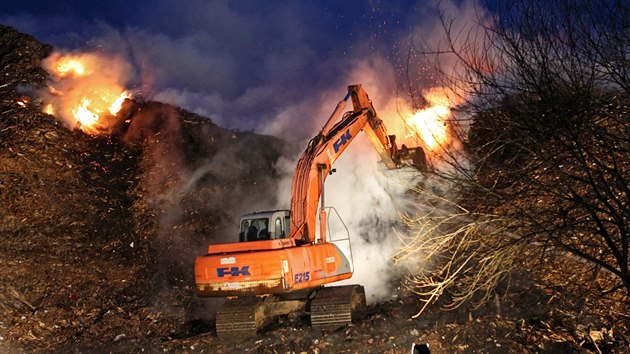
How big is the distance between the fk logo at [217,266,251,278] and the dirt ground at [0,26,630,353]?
1.34 metres

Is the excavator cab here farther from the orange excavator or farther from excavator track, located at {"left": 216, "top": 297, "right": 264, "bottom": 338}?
excavator track, located at {"left": 216, "top": 297, "right": 264, "bottom": 338}

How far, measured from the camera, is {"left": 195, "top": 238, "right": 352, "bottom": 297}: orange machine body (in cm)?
746

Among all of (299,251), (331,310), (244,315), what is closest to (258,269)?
(299,251)

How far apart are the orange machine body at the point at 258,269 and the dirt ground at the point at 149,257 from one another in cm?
109

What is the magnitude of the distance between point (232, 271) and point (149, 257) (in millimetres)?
5375

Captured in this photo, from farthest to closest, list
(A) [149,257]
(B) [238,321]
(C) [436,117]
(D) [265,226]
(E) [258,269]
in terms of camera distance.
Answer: (A) [149,257], (D) [265,226], (B) [238,321], (E) [258,269], (C) [436,117]

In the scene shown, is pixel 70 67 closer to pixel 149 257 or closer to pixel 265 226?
pixel 149 257

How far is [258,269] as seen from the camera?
7.51m

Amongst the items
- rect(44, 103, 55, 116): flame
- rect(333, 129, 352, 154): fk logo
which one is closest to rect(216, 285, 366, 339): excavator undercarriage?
rect(333, 129, 352, 154): fk logo

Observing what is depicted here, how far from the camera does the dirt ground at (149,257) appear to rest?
7426 millimetres

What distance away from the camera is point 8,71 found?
16.3 m

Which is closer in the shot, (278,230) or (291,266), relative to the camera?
(291,266)

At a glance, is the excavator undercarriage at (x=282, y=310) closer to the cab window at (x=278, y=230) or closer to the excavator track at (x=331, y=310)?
the excavator track at (x=331, y=310)

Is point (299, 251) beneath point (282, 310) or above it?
above
